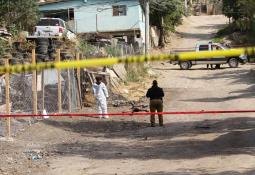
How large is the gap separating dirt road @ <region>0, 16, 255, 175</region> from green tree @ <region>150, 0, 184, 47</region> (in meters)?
28.8

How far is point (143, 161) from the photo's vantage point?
12.5 meters

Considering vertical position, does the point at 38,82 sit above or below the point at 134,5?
below

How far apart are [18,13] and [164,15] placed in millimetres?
23497


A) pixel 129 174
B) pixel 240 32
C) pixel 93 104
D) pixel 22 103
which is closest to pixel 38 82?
pixel 22 103

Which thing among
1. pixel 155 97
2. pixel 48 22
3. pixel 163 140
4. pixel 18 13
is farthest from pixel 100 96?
pixel 48 22

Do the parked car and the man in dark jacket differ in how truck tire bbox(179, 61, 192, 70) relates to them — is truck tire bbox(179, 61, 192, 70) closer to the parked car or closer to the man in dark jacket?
the parked car

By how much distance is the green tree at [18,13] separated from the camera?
107 feet

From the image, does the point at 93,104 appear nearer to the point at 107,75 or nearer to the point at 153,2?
the point at 107,75

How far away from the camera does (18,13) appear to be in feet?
115

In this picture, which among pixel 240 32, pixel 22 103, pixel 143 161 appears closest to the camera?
pixel 143 161

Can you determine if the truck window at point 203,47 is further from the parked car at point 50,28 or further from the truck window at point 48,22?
the truck window at point 48,22

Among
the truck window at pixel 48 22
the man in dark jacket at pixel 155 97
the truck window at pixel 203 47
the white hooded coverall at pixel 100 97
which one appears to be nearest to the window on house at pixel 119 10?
the truck window at pixel 48 22

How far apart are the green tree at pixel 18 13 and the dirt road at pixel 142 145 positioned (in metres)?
12.1

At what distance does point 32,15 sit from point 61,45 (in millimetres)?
4638
